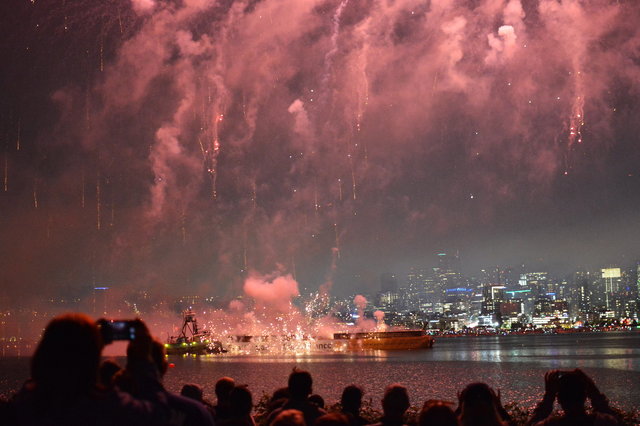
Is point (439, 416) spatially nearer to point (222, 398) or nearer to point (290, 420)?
point (290, 420)

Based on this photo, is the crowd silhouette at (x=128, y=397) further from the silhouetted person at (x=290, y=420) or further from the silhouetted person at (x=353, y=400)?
the silhouetted person at (x=353, y=400)

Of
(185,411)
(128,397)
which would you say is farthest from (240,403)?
(128,397)

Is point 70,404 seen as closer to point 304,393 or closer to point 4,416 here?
point 4,416

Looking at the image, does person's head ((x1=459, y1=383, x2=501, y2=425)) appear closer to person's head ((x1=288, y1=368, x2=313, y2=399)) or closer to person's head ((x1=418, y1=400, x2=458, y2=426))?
person's head ((x1=418, y1=400, x2=458, y2=426))

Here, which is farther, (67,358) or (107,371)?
(107,371)

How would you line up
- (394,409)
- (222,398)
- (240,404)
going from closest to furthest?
(394,409)
(240,404)
(222,398)

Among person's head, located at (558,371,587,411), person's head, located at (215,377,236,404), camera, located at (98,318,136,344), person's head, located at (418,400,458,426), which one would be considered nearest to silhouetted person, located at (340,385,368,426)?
person's head, located at (215,377,236,404)

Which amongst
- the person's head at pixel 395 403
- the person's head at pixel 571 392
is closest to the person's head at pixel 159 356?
the person's head at pixel 395 403

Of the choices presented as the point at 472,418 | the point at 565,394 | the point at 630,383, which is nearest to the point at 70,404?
the point at 472,418
